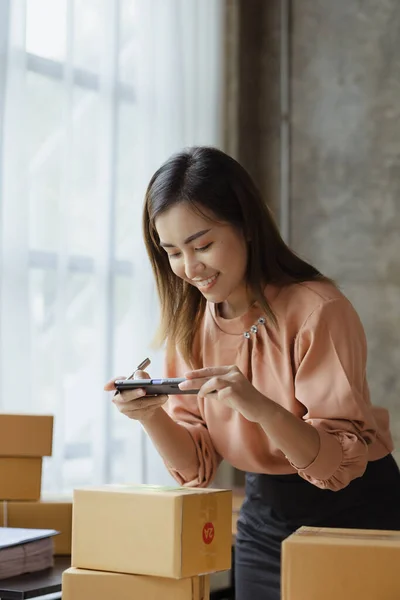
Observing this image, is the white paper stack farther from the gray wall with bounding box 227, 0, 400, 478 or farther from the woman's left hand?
the gray wall with bounding box 227, 0, 400, 478

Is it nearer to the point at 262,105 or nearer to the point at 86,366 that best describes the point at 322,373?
the point at 86,366

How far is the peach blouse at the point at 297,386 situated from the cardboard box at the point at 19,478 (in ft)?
1.15

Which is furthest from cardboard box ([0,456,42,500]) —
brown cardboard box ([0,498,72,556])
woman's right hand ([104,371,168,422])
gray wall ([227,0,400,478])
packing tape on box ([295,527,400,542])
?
gray wall ([227,0,400,478])

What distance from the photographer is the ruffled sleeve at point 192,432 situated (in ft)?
6.08

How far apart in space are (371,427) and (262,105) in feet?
8.63

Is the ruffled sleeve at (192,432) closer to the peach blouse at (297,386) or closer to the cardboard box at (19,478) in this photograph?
the peach blouse at (297,386)

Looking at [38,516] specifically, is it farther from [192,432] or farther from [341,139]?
[341,139]

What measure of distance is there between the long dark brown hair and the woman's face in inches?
0.8

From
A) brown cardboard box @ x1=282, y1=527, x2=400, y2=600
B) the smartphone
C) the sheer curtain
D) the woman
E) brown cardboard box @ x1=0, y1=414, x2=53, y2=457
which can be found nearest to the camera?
brown cardboard box @ x1=282, y1=527, x2=400, y2=600

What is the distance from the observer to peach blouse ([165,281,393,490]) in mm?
1635

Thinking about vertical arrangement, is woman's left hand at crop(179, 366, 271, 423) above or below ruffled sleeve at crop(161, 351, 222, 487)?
above

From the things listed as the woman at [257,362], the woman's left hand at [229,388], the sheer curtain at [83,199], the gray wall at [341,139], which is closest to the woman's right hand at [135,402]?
the woman at [257,362]

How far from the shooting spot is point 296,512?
1.79 meters

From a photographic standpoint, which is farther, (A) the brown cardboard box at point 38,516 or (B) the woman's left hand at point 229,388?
(A) the brown cardboard box at point 38,516
